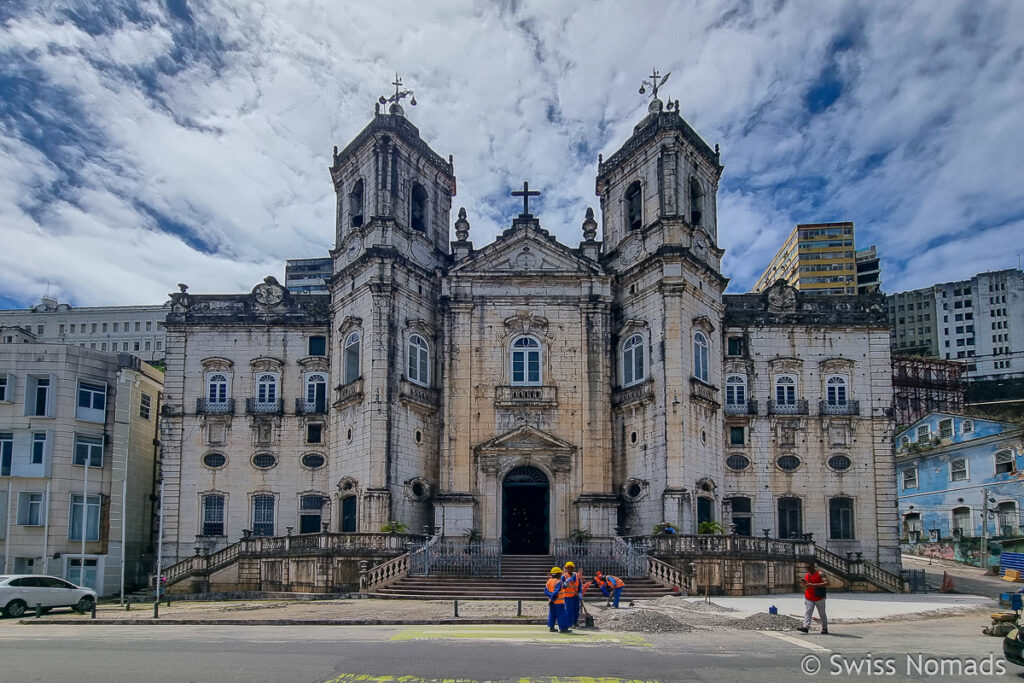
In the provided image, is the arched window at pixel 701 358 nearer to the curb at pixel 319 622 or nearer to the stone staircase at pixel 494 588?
the stone staircase at pixel 494 588

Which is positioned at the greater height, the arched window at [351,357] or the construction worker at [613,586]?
the arched window at [351,357]

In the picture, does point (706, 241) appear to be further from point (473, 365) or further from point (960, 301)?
point (960, 301)

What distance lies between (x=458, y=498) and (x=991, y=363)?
86175 millimetres

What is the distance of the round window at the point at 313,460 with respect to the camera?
37000 millimetres

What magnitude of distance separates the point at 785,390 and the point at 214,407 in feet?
81.7

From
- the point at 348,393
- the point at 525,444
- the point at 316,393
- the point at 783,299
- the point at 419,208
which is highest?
the point at 419,208

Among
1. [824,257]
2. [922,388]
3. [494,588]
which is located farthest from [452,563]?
[824,257]

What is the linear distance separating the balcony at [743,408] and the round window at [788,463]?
2244 millimetres

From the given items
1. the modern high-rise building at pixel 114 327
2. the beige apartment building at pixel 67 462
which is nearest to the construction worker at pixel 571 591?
the beige apartment building at pixel 67 462

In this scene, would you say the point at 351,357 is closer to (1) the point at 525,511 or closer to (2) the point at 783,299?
(1) the point at 525,511

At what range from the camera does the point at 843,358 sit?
38.2 m

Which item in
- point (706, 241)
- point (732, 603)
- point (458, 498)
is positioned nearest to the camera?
point (732, 603)

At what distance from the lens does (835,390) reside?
125 ft

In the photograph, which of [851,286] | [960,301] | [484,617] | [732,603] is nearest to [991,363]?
[960,301]
